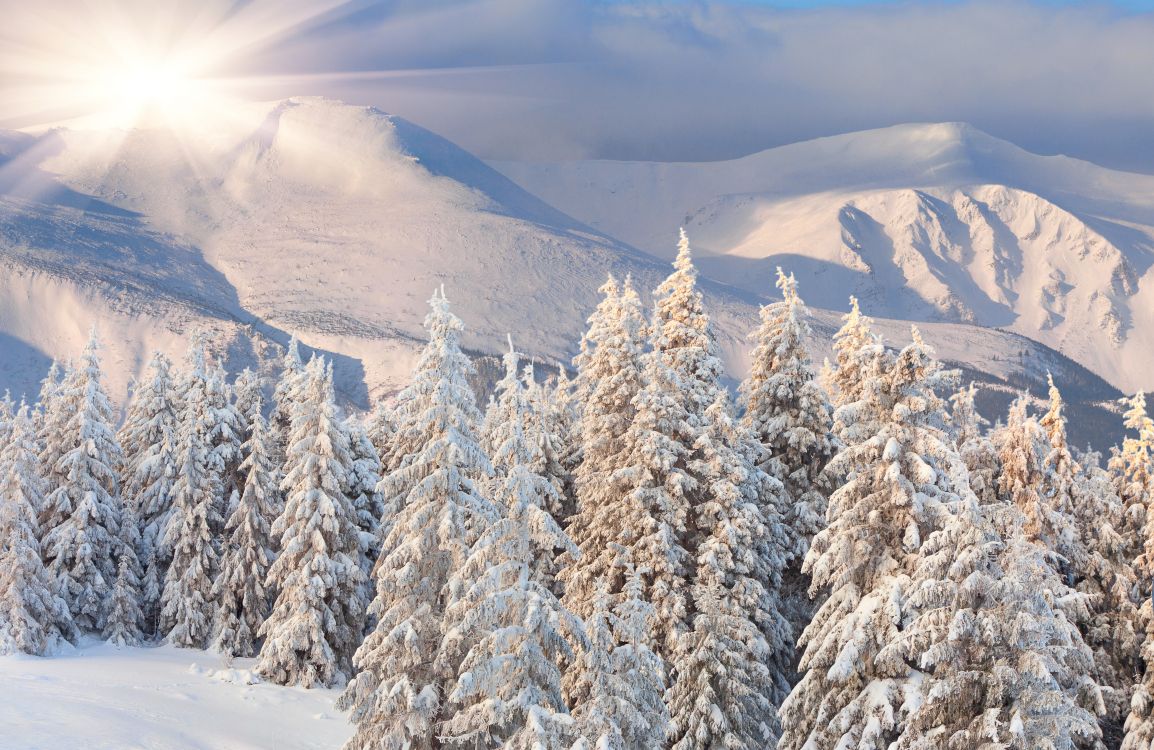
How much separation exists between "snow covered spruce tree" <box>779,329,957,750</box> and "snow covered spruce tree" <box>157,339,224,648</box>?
25.4m

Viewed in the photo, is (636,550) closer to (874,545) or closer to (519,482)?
(874,545)

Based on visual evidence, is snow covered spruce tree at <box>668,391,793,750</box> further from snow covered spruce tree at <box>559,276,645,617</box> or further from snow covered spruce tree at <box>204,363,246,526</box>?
snow covered spruce tree at <box>204,363,246,526</box>

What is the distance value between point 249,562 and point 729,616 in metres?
21.4

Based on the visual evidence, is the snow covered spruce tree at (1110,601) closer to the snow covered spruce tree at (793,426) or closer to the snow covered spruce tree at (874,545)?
the snow covered spruce tree at (793,426)

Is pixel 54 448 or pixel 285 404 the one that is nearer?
pixel 54 448

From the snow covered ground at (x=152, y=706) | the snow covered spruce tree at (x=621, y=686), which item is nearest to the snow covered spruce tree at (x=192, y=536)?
the snow covered ground at (x=152, y=706)

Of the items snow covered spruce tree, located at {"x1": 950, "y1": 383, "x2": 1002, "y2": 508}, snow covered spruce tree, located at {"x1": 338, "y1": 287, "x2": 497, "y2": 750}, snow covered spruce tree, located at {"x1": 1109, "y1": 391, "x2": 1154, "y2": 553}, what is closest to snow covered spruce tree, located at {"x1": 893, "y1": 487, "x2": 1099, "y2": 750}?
snow covered spruce tree, located at {"x1": 338, "y1": 287, "x2": 497, "y2": 750}

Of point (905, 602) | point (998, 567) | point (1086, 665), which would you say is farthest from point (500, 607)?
point (1086, 665)

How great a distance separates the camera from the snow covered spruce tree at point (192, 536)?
40375mm

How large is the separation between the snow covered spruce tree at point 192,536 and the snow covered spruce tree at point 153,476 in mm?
979

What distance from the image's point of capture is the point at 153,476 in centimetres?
4331

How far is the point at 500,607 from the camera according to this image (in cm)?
2111

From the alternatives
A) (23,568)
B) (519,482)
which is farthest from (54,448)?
(519,482)

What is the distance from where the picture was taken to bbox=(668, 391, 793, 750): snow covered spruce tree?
26969 millimetres
